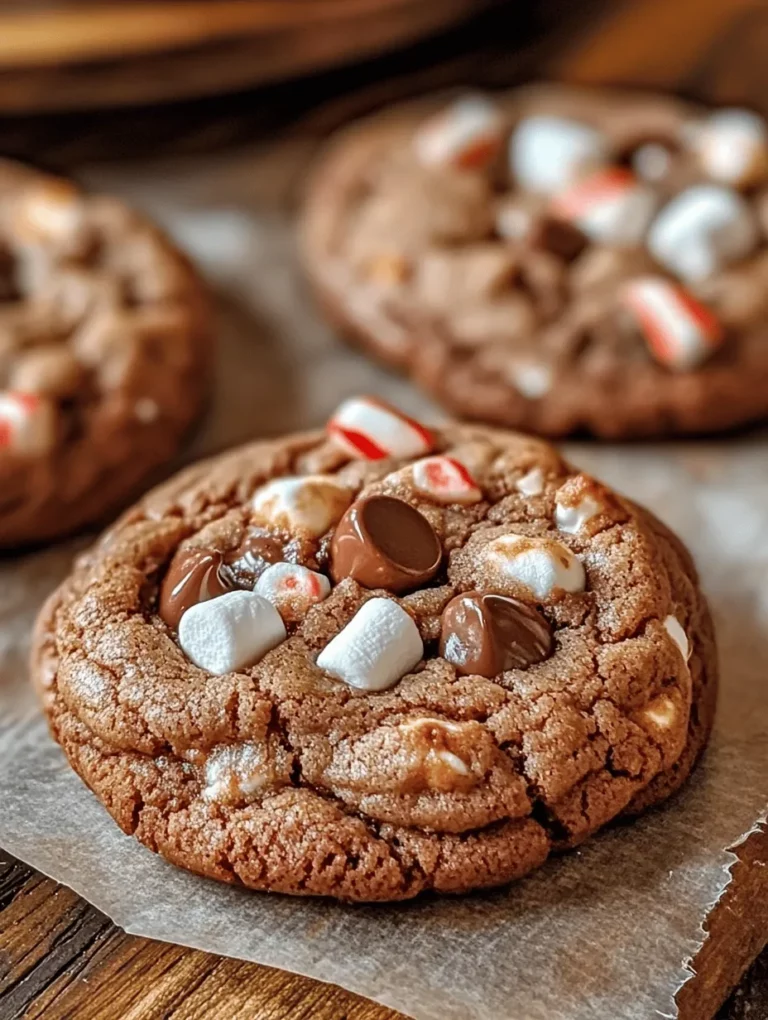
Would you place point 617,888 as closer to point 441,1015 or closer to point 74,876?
point 441,1015

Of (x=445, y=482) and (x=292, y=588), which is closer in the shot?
(x=292, y=588)

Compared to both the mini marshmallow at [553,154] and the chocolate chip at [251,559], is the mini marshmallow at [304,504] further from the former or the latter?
the mini marshmallow at [553,154]

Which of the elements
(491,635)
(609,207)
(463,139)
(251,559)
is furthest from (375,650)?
(463,139)

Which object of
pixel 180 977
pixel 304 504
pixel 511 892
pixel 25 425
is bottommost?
pixel 180 977

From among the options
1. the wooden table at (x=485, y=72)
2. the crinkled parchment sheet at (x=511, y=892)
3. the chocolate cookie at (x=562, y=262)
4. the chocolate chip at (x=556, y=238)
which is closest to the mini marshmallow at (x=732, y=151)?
the chocolate cookie at (x=562, y=262)

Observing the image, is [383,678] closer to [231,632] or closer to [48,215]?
[231,632]

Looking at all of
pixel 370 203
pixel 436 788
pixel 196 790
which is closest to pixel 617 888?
pixel 436 788
